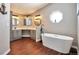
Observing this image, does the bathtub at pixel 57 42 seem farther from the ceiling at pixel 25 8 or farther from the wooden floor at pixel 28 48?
the ceiling at pixel 25 8

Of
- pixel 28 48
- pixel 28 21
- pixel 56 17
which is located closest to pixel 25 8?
pixel 28 21

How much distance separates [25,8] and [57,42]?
0.92m

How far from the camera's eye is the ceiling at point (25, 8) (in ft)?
6.30

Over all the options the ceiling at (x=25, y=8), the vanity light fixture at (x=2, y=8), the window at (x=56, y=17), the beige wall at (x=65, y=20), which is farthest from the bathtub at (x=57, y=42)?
the vanity light fixture at (x=2, y=8)

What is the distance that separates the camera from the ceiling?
1.92 metres

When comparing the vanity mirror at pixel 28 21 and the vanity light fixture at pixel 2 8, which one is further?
the vanity mirror at pixel 28 21

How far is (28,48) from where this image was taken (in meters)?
1.98

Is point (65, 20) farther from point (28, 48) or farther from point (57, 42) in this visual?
point (28, 48)

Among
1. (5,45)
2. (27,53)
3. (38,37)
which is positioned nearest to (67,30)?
(38,37)

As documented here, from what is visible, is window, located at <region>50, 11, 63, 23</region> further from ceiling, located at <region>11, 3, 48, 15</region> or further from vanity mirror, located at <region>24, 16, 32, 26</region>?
vanity mirror, located at <region>24, 16, 32, 26</region>

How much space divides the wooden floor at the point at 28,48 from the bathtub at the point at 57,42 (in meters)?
0.09

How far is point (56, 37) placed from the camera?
199 centimetres

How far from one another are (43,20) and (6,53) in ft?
3.15
